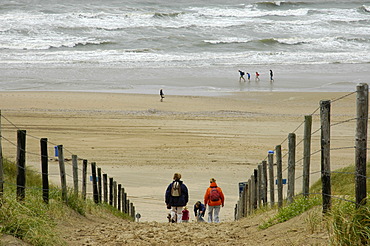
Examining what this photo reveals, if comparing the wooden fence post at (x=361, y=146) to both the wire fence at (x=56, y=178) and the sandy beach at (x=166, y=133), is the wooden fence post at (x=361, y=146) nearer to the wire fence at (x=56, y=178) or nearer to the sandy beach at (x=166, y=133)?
the wire fence at (x=56, y=178)

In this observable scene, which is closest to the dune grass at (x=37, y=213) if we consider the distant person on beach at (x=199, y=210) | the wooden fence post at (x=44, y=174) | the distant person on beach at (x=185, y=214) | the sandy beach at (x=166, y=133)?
the wooden fence post at (x=44, y=174)

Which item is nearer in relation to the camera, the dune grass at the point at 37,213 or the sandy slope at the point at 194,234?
the dune grass at the point at 37,213

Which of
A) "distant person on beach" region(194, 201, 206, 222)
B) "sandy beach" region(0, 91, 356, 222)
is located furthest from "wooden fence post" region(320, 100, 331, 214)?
"sandy beach" region(0, 91, 356, 222)

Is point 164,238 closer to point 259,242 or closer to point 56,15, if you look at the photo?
point 259,242

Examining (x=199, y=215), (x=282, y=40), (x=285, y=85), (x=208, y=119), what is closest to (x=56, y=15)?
(x=282, y=40)

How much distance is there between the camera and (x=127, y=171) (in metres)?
19.4

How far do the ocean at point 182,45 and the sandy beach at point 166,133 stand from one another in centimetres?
360

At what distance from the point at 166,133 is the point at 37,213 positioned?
17256 mm

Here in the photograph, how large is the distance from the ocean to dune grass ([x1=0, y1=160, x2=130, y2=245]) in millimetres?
25243

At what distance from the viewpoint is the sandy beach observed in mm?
18750

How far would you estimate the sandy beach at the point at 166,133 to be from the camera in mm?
18750

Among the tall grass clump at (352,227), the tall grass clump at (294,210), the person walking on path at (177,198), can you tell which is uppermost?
the tall grass clump at (352,227)

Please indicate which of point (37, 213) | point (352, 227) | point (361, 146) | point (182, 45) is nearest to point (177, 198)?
point (37, 213)

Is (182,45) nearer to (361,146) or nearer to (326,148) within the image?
(326,148)
